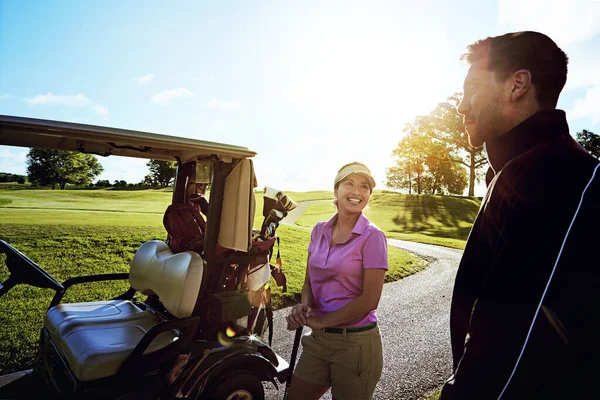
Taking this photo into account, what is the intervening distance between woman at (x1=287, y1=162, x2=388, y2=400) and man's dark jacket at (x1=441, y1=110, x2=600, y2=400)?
1110 mm

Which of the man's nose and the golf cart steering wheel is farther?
the golf cart steering wheel

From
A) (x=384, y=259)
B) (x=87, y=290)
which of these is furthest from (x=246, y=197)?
(x=87, y=290)

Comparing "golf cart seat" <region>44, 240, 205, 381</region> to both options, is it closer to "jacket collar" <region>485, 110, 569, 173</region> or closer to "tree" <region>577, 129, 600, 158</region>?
"jacket collar" <region>485, 110, 569, 173</region>

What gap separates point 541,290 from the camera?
0.90 m

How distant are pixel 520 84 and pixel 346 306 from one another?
1468 mm

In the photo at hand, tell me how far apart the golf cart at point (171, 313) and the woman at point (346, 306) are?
0.67 metres

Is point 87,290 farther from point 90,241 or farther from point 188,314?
point 188,314

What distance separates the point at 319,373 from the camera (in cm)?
222

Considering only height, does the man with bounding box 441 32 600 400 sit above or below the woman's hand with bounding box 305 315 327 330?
above

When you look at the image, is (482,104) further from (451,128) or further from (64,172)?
(64,172)

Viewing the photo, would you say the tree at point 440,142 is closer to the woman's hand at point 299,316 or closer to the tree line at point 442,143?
the tree line at point 442,143

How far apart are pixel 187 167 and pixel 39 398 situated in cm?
237

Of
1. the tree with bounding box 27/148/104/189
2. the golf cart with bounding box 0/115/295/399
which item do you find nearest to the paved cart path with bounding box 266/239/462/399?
the golf cart with bounding box 0/115/295/399

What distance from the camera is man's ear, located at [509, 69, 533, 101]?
1.17 metres
